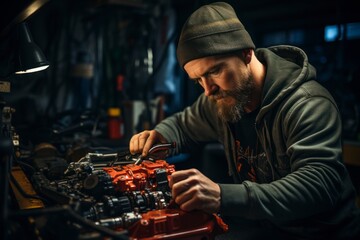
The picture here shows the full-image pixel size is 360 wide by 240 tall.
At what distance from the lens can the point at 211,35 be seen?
1685 mm

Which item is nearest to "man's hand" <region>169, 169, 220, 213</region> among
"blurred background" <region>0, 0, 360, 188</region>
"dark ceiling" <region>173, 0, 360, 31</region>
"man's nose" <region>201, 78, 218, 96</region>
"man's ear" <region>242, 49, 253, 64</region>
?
"man's nose" <region>201, 78, 218, 96</region>

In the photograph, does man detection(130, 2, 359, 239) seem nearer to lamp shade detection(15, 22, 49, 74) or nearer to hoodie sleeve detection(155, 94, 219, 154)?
hoodie sleeve detection(155, 94, 219, 154)

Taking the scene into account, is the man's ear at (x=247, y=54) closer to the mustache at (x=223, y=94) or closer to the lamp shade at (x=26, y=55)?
the mustache at (x=223, y=94)

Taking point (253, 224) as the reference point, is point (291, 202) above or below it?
above

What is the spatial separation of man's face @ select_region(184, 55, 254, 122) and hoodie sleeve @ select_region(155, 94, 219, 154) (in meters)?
0.39

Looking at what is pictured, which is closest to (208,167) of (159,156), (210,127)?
(210,127)

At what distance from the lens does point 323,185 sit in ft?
4.77

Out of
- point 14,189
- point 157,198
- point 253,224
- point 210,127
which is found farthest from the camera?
point 210,127

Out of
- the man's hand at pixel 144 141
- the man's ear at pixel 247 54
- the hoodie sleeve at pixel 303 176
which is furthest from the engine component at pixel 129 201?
the man's ear at pixel 247 54

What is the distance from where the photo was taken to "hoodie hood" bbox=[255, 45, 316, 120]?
1734mm

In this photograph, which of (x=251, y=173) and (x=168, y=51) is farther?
(x=168, y=51)

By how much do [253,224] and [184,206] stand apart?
2.42ft

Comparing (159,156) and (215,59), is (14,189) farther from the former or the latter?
(215,59)

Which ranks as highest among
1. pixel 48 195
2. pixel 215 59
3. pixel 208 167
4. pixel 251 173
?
pixel 215 59
